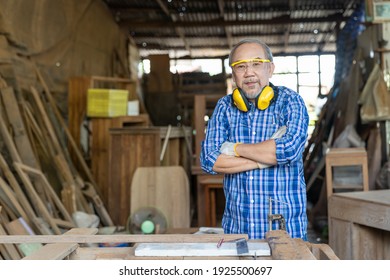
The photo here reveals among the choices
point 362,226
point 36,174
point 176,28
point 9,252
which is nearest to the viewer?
point 362,226

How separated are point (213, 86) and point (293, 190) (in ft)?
28.6

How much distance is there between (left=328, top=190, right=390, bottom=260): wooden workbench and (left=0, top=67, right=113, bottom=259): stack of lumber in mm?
2323

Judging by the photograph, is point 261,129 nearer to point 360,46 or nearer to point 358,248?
point 358,248

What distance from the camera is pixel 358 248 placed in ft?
10.3

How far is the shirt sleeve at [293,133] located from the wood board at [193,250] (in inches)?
24.4

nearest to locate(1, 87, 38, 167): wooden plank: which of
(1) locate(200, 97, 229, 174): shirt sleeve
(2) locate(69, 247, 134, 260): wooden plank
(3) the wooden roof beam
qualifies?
(1) locate(200, 97, 229, 174): shirt sleeve

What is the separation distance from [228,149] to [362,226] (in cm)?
137

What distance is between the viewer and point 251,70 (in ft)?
7.35

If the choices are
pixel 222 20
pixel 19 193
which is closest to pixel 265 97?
pixel 19 193

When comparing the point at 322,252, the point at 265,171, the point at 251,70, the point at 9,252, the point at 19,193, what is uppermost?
the point at 251,70

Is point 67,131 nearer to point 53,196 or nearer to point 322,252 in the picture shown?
point 53,196

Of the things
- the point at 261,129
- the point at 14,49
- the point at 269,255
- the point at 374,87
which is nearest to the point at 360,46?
the point at 374,87

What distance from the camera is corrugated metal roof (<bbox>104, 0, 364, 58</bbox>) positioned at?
10.2 m

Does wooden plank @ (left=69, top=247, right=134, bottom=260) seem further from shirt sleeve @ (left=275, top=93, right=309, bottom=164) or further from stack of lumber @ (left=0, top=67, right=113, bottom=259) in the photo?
stack of lumber @ (left=0, top=67, right=113, bottom=259)
